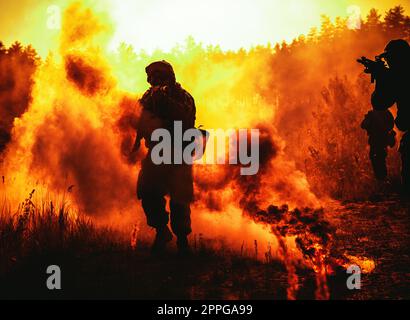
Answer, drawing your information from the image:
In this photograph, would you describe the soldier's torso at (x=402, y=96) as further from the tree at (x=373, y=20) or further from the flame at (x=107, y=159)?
the tree at (x=373, y=20)

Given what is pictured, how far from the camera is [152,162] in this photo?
4859 mm

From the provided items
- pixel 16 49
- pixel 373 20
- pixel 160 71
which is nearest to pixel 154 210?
pixel 160 71

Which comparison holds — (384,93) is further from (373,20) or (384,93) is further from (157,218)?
(373,20)

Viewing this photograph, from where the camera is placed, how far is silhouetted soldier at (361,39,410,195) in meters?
2.82

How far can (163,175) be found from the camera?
4.87 m

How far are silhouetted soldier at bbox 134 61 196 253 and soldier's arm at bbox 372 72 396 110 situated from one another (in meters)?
2.62

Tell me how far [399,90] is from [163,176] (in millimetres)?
3052

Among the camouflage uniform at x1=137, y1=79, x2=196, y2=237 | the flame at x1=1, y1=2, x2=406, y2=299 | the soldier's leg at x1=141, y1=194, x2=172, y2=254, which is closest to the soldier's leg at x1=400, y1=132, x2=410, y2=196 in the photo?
the flame at x1=1, y1=2, x2=406, y2=299

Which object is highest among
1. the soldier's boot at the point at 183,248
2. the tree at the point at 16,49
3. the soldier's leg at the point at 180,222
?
the tree at the point at 16,49

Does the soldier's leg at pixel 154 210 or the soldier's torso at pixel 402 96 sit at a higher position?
the soldier's torso at pixel 402 96

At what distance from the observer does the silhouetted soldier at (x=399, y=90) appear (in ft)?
9.26

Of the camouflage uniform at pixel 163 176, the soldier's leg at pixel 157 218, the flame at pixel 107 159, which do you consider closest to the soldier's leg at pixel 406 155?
the flame at pixel 107 159
